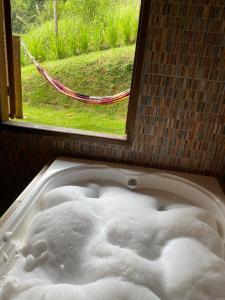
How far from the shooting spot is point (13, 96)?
1.83 m

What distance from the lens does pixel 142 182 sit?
5.77 feet

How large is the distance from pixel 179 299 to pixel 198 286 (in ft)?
0.31

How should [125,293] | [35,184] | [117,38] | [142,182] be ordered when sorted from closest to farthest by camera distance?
[125,293] → [35,184] → [142,182] → [117,38]

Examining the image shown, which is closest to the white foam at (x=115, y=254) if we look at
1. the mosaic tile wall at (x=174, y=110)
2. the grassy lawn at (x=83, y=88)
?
the mosaic tile wall at (x=174, y=110)

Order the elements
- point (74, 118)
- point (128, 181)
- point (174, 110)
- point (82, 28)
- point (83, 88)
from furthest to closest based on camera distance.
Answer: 1. point (74, 118)
2. point (83, 88)
3. point (82, 28)
4. point (128, 181)
5. point (174, 110)

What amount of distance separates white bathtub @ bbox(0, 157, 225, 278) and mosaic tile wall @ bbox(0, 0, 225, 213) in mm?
86

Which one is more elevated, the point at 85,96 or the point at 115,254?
the point at 85,96

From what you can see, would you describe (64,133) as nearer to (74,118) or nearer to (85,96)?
(85,96)

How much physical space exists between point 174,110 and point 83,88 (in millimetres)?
1149

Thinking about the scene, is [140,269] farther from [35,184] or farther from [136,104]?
[136,104]

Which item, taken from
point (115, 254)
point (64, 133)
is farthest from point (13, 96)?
point (115, 254)

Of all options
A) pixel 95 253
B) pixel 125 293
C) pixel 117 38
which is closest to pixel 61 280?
pixel 95 253

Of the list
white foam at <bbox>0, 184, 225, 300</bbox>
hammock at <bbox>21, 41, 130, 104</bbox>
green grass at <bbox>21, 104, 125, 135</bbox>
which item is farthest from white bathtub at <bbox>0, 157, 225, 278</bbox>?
green grass at <bbox>21, 104, 125, 135</bbox>

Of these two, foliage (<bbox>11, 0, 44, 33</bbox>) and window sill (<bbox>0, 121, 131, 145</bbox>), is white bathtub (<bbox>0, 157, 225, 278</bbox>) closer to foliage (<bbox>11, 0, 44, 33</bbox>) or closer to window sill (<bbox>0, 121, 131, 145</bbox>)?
window sill (<bbox>0, 121, 131, 145</bbox>)
